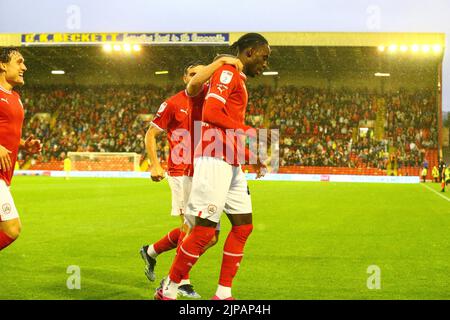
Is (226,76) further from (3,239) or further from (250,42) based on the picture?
(3,239)

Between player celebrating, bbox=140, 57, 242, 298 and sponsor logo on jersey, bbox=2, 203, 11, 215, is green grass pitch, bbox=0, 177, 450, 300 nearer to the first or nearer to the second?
player celebrating, bbox=140, 57, 242, 298

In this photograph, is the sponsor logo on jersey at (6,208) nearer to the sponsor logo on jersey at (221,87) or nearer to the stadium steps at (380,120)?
Result: the sponsor logo on jersey at (221,87)

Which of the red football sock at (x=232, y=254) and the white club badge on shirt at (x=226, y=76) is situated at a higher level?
the white club badge on shirt at (x=226, y=76)

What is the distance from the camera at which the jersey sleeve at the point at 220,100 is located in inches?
200

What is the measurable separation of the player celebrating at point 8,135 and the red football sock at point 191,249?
148cm

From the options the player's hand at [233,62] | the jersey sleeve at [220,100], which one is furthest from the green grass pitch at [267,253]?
the player's hand at [233,62]

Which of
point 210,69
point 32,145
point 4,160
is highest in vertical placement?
point 210,69

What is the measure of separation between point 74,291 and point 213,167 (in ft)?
7.27

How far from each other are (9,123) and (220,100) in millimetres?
2096

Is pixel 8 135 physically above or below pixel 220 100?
below

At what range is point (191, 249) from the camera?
5.24 m

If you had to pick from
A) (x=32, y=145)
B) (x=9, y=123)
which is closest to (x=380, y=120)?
(x=32, y=145)

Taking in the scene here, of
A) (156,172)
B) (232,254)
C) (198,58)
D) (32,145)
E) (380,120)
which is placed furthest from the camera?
(380,120)
